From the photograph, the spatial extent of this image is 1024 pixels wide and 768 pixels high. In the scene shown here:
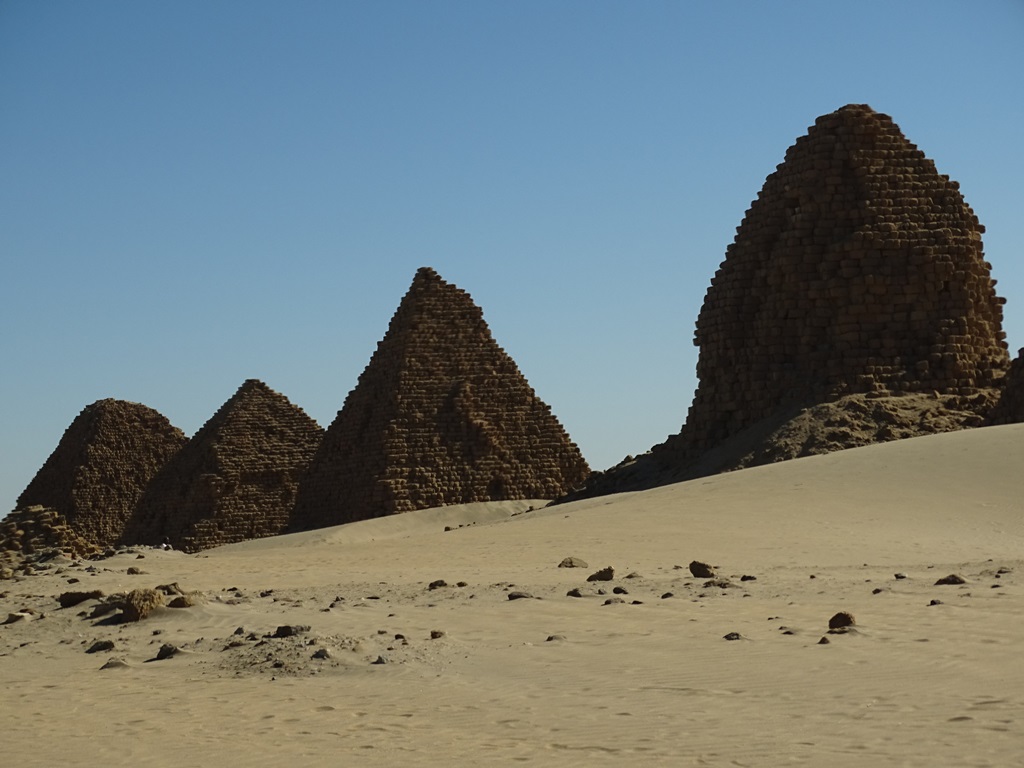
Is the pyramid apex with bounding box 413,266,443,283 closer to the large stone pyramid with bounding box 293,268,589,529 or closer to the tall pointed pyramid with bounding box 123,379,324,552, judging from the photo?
the large stone pyramid with bounding box 293,268,589,529

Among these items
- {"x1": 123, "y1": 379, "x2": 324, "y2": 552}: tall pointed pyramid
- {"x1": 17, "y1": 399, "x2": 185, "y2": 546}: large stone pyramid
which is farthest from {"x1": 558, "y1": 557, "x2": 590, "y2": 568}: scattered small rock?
{"x1": 17, "y1": 399, "x2": 185, "y2": 546}: large stone pyramid

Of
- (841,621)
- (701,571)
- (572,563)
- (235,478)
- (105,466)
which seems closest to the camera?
(841,621)

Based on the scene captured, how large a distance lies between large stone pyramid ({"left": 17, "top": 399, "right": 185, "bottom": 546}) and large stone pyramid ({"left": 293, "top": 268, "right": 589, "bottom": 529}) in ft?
73.7

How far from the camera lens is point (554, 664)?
910 cm

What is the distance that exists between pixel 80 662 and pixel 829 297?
1962 cm

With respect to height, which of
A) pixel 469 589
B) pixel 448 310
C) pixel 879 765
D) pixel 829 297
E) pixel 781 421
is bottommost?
pixel 879 765

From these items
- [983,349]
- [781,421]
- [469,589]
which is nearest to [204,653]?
[469,589]

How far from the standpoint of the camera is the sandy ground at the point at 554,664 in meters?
7.14

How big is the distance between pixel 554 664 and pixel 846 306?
19563mm

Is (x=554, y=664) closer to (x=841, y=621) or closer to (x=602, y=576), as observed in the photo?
(x=841, y=621)

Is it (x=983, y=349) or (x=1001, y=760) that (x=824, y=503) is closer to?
(x=983, y=349)

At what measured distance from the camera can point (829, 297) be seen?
27.7 meters

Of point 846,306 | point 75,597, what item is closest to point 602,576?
point 75,597

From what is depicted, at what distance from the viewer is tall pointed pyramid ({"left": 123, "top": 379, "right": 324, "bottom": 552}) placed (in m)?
55.2
